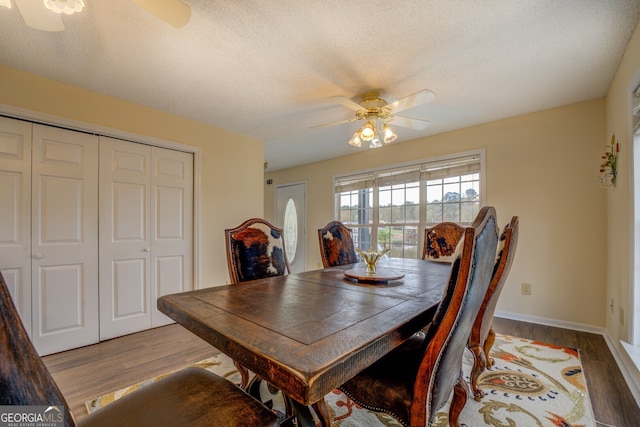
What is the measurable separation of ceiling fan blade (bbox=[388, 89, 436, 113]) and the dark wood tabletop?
1.32 meters

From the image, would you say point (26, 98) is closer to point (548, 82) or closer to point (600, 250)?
point (548, 82)

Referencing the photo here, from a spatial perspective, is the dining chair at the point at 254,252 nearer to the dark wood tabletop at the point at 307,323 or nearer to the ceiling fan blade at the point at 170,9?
the dark wood tabletop at the point at 307,323

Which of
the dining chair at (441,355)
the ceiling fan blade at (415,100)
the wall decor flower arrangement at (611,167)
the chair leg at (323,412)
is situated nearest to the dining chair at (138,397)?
the chair leg at (323,412)

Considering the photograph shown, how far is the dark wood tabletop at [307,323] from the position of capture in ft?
2.39

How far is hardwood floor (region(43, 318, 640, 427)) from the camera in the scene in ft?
5.41

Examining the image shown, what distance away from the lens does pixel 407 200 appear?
4.14m

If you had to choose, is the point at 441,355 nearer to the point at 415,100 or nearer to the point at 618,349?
the point at 415,100

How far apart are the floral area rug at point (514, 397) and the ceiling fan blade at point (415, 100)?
2.01 meters

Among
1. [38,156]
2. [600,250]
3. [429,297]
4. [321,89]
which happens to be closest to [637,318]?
[600,250]

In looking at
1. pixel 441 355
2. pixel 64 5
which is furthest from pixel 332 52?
pixel 441 355

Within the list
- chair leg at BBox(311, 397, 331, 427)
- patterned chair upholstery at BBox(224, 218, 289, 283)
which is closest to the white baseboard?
chair leg at BBox(311, 397, 331, 427)

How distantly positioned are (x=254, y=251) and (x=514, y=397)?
6.28 feet

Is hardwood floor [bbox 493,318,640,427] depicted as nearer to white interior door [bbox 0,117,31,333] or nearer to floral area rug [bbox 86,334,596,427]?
floral area rug [bbox 86,334,596,427]

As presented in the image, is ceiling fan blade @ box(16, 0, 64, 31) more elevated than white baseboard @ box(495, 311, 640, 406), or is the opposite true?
ceiling fan blade @ box(16, 0, 64, 31)
